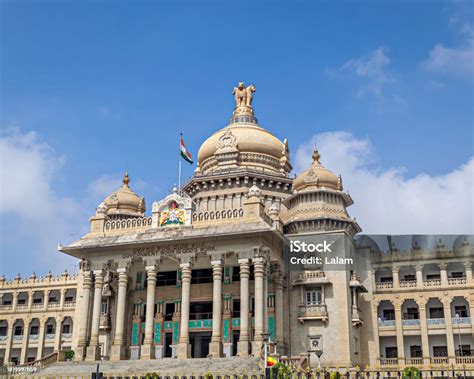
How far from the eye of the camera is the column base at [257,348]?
4109cm

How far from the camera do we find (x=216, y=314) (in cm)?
4366

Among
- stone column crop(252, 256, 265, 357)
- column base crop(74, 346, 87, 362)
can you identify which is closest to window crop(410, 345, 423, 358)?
stone column crop(252, 256, 265, 357)

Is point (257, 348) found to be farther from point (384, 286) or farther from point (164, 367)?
point (384, 286)

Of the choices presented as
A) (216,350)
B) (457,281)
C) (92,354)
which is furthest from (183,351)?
(457,281)

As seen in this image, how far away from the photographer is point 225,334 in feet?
155

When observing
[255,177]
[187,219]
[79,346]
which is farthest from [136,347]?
[255,177]

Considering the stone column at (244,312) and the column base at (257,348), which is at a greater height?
the stone column at (244,312)

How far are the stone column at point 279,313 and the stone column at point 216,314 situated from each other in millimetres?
4882

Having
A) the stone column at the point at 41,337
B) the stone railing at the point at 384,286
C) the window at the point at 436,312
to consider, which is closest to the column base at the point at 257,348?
the stone railing at the point at 384,286

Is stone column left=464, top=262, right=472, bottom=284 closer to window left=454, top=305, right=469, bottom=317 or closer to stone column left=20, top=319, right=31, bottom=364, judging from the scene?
window left=454, top=305, right=469, bottom=317

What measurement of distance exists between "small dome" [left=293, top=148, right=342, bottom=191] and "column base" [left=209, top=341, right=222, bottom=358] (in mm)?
15304

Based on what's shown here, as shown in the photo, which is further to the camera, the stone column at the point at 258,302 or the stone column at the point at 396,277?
the stone column at the point at 396,277

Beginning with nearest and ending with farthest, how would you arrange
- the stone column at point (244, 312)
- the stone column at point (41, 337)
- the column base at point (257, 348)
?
the column base at point (257, 348)
the stone column at point (244, 312)
the stone column at point (41, 337)

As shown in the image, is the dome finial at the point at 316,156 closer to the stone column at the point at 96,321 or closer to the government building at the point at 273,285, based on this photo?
the government building at the point at 273,285
